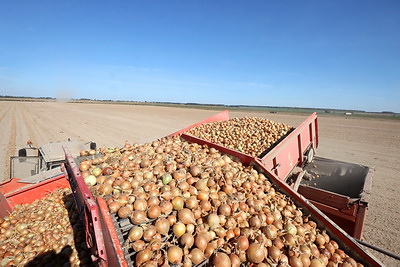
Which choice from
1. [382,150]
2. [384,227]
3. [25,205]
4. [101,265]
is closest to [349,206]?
[384,227]

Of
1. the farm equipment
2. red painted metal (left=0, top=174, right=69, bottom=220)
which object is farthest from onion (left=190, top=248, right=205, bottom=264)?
the farm equipment

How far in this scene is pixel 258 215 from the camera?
9.23ft

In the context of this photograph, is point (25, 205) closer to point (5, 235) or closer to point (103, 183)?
point (5, 235)

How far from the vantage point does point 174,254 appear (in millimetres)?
2152

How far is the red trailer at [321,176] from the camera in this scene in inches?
155

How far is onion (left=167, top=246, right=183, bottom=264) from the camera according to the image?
2.13 metres

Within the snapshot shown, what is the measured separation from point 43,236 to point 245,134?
16.0 ft

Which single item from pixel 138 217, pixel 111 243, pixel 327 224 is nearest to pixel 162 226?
pixel 138 217

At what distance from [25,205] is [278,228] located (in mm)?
4971

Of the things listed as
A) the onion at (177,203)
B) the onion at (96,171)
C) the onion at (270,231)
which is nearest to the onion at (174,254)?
the onion at (177,203)

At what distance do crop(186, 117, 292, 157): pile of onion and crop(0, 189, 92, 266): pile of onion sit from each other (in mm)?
3459

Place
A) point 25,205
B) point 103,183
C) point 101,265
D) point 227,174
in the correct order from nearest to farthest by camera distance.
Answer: point 101,265
point 103,183
point 227,174
point 25,205

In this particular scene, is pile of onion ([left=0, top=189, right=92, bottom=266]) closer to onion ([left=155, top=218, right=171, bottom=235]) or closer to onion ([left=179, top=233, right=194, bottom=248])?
onion ([left=155, top=218, right=171, bottom=235])

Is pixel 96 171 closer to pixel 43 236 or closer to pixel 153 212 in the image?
pixel 153 212
